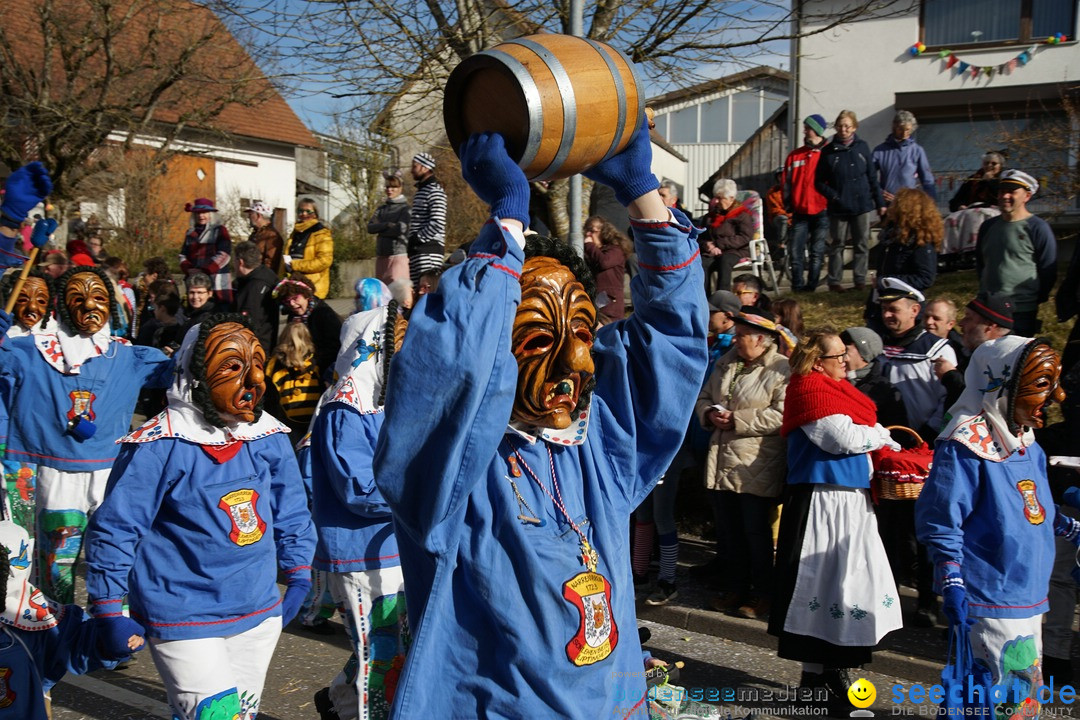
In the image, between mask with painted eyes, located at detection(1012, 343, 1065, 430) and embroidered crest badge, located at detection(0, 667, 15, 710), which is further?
mask with painted eyes, located at detection(1012, 343, 1065, 430)

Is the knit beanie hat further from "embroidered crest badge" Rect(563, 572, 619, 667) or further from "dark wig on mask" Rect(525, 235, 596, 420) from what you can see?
"embroidered crest badge" Rect(563, 572, 619, 667)

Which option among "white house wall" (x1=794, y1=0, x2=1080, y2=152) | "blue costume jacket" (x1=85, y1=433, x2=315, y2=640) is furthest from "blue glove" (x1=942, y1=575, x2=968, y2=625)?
"white house wall" (x1=794, y1=0, x2=1080, y2=152)

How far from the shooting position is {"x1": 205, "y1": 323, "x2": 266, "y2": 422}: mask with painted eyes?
4.29m

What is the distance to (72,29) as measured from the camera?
17219 mm

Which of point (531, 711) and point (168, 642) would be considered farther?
point (168, 642)

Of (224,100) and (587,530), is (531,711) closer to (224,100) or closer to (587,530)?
(587,530)

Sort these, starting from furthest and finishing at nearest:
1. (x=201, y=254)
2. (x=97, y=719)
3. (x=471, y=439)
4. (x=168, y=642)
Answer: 1. (x=201, y=254)
2. (x=97, y=719)
3. (x=168, y=642)
4. (x=471, y=439)

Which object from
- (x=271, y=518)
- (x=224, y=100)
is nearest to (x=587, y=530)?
(x=271, y=518)

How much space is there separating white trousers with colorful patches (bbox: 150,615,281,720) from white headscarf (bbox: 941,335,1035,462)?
303cm

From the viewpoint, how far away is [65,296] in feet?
21.2

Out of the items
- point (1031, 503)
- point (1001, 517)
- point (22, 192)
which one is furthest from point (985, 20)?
point (22, 192)

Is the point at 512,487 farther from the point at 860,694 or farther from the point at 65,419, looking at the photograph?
the point at 65,419

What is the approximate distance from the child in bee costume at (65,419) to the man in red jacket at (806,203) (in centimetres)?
718

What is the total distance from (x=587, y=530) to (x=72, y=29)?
17.5 metres
